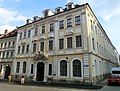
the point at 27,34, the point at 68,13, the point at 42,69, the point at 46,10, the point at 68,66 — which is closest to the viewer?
the point at 68,66

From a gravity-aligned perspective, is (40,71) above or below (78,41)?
below

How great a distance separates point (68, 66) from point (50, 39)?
267 inches

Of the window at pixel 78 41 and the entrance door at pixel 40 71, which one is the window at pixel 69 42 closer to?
the window at pixel 78 41

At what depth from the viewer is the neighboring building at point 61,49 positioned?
21.6m

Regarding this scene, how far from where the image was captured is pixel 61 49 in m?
24.3

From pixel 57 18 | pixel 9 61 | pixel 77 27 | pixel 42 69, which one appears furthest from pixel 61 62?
pixel 9 61

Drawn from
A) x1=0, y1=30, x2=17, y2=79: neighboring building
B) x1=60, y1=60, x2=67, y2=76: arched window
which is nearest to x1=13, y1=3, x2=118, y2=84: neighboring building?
x1=60, y1=60, x2=67, y2=76: arched window

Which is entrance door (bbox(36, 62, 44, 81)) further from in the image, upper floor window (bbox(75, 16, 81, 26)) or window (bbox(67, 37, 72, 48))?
upper floor window (bbox(75, 16, 81, 26))

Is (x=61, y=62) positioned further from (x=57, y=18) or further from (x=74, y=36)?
(x=57, y=18)

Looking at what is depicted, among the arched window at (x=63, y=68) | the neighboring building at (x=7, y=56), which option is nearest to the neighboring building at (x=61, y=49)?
the arched window at (x=63, y=68)

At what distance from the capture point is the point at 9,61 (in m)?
35.8

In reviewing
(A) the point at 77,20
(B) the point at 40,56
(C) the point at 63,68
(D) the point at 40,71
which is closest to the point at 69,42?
(A) the point at 77,20

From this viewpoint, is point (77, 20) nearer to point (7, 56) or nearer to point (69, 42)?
point (69, 42)

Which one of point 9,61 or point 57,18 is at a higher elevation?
point 57,18
